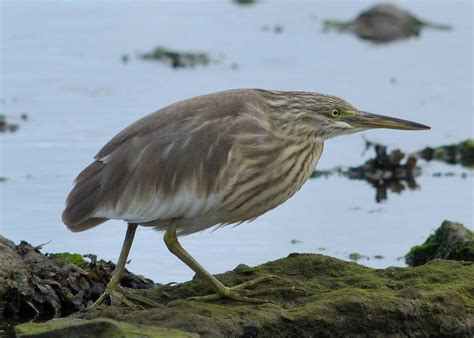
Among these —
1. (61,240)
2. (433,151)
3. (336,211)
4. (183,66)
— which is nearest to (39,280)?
(61,240)

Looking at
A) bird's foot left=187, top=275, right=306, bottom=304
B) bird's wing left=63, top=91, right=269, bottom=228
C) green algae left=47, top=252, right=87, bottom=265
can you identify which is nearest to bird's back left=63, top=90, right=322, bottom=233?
bird's wing left=63, top=91, right=269, bottom=228

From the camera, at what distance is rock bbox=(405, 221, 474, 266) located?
10406 mm

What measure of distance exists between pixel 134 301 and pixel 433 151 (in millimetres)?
6951

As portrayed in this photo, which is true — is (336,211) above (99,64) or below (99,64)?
below

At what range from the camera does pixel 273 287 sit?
8.60m

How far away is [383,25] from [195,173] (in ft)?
51.8

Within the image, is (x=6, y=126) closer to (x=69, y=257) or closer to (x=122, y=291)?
(x=69, y=257)

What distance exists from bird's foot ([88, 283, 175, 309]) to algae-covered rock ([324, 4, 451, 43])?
49.8 ft

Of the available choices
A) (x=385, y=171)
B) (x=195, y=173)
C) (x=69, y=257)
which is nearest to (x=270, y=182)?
(x=195, y=173)

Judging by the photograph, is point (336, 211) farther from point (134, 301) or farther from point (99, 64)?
point (99, 64)

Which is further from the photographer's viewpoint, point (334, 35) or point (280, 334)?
point (334, 35)

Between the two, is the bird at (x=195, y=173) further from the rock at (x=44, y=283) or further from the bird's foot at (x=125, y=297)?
the rock at (x=44, y=283)

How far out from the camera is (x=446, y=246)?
10.7 metres

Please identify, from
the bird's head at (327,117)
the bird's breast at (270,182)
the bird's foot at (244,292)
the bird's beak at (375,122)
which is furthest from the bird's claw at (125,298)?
the bird's beak at (375,122)
